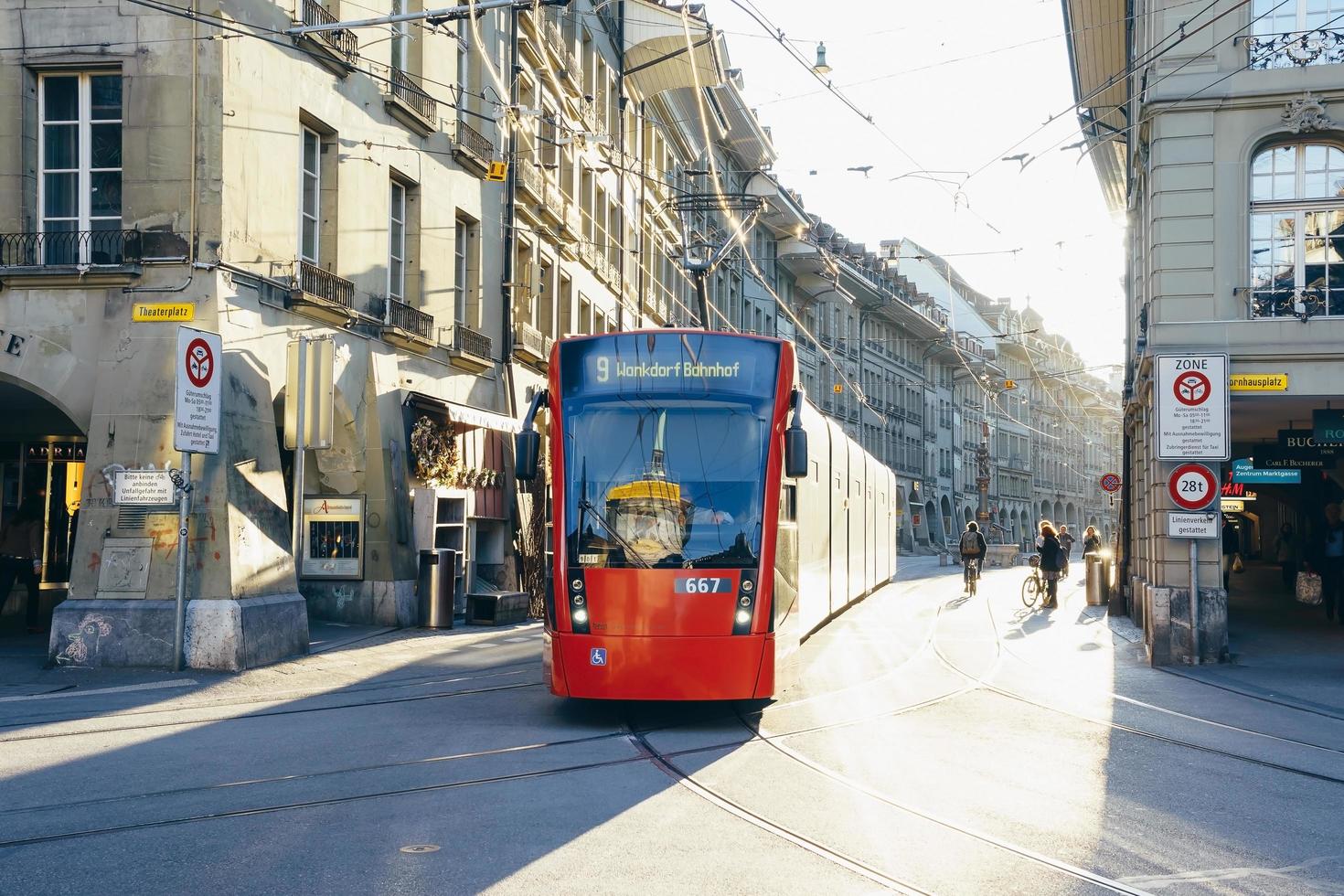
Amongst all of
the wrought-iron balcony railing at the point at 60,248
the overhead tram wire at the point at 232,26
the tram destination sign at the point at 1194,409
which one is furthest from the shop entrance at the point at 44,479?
the tram destination sign at the point at 1194,409

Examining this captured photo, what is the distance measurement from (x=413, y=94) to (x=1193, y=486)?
12717mm

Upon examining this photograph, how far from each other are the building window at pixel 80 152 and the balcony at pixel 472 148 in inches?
318

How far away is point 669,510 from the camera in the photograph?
35.6 feet

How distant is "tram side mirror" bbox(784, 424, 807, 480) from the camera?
→ 11211mm

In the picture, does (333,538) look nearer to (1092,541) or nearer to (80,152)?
(80,152)

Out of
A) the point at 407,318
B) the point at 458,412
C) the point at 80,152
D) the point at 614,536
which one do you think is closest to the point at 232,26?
the point at 80,152

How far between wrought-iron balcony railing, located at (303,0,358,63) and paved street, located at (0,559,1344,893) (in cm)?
829

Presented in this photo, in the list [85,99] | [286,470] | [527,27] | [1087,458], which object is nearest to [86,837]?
[85,99]

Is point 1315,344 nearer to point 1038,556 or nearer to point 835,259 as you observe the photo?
point 1038,556

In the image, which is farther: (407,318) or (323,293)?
(407,318)

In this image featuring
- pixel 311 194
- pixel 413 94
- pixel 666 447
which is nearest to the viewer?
pixel 666 447

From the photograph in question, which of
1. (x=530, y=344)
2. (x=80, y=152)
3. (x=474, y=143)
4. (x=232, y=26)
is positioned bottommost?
(x=530, y=344)

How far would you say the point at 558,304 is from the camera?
31.0m

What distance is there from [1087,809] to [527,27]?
73.3ft
